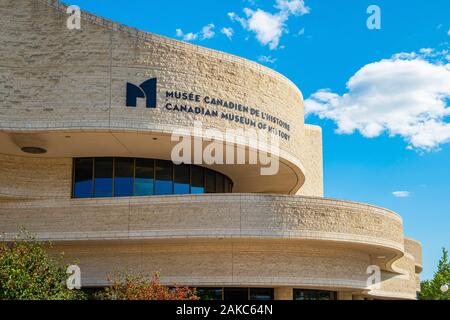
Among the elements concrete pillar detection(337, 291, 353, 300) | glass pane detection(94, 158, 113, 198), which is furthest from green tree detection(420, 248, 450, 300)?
glass pane detection(94, 158, 113, 198)

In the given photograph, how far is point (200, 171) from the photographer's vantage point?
3155 cm

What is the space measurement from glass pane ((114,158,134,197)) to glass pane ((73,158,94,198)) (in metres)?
1.19

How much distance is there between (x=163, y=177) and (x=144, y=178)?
0.96 metres

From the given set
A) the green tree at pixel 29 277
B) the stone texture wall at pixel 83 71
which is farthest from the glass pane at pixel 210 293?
the stone texture wall at pixel 83 71

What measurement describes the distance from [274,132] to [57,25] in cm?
1099

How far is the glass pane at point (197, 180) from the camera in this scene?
30875 millimetres

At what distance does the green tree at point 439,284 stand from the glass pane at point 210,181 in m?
29.6

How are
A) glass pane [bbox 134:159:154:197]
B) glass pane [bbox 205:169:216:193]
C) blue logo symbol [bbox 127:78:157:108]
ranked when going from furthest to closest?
glass pane [bbox 205:169:216:193]
glass pane [bbox 134:159:154:197]
blue logo symbol [bbox 127:78:157:108]

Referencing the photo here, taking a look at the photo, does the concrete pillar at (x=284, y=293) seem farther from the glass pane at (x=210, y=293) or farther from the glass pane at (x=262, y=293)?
the glass pane at (x=210, y=293)

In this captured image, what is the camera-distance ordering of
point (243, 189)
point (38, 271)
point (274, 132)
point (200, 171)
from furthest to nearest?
point (243, 189), point (200, 171), point (274, 132), point (38, 271)

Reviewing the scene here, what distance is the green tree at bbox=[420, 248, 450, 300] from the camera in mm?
54312

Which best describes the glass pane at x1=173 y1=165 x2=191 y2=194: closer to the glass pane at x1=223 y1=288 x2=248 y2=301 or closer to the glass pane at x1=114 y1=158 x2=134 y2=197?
the glass pane at x1=114 y1=158 x2=134 y2=197
